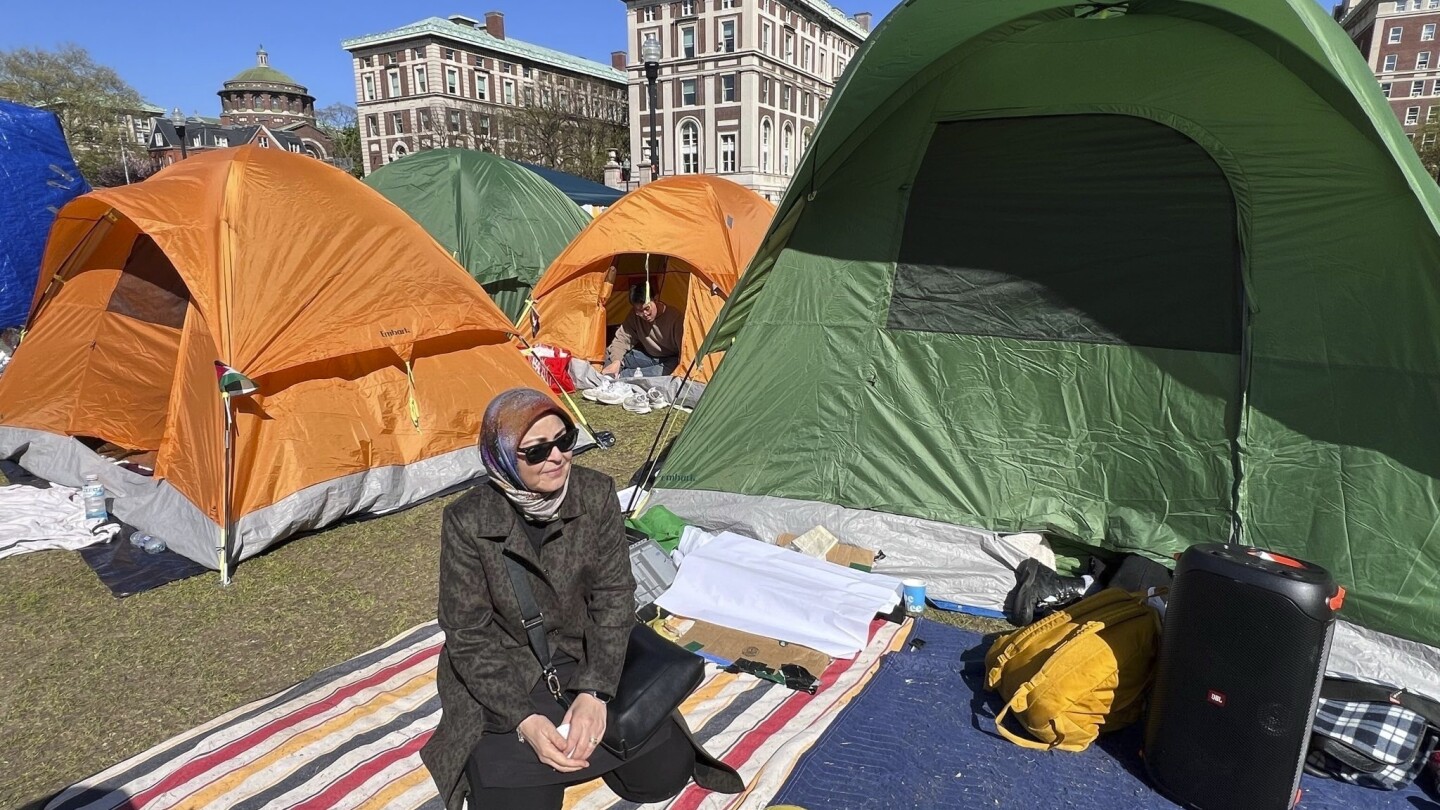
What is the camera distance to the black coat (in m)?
2.08

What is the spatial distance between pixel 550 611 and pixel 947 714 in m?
1.89

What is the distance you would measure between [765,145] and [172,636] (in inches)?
2117

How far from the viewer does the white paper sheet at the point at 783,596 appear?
370cm

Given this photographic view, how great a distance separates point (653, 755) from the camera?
221 centimetres

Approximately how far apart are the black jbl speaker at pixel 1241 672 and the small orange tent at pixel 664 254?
578cm

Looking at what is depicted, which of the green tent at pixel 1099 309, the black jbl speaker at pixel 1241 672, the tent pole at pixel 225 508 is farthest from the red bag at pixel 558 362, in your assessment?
the black jbl speaker at pixel 1241 672

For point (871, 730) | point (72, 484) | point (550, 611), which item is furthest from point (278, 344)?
point (871, 730)

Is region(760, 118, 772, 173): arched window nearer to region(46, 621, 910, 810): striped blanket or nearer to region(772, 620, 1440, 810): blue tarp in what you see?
region(46, 621, 910, 810): striped blanket

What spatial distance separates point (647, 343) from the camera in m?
9.28

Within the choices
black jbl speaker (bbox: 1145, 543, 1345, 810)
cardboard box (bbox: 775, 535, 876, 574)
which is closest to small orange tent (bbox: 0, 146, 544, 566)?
cardboard box (bbox: 775, 535, 876, 574)

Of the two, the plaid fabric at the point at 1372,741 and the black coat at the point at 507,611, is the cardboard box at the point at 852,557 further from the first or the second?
the black coat at the point at 507,611

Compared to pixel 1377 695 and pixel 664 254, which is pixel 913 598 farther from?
pixel 664 254

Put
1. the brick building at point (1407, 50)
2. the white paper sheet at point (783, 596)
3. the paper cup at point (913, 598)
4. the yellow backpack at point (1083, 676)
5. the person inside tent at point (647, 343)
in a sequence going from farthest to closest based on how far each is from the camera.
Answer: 1. the brick building at point (1407, 50)
2. the person inside tent at point (647, 343)
3. the paper cup at point (913, 598)
4. the white paper sheet at point (783, 596)
5. the yellow backpack at point (1083, 676)

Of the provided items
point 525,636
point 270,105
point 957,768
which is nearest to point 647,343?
point 957,768
